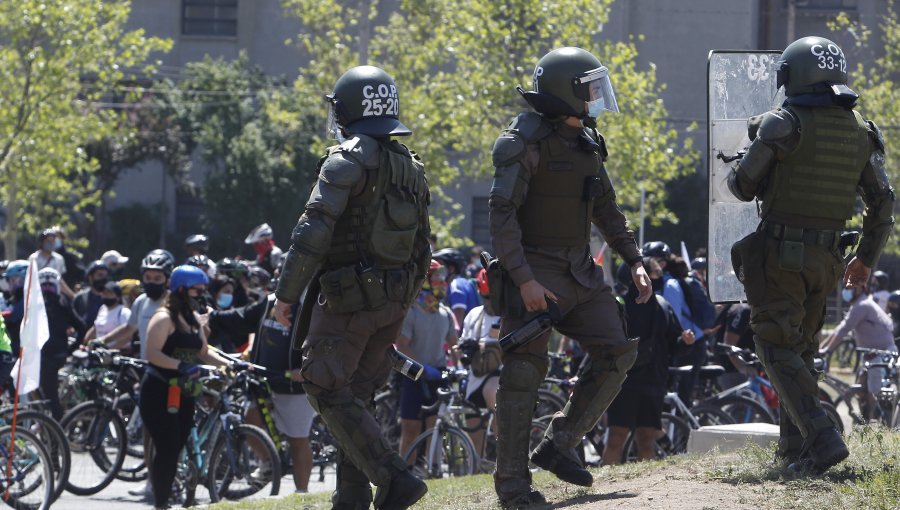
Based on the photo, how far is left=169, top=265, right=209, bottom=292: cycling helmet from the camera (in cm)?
971

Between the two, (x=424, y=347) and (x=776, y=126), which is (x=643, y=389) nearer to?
(x=424, y=347)

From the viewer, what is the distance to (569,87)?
6406 mm

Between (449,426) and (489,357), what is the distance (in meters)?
0.65

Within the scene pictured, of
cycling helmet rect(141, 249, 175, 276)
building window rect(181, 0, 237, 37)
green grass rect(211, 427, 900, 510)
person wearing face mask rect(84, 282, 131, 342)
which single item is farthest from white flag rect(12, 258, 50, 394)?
building window rect(181, 0, 237, 37)

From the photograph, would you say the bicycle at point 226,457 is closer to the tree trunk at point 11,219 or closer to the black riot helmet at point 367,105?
the black riot helmet at point 367,105

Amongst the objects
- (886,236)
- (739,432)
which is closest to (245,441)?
(739,432)

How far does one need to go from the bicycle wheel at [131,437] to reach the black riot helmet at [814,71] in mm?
7188

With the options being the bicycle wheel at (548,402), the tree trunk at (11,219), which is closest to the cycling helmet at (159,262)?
the bicycle wheel at (548,402)

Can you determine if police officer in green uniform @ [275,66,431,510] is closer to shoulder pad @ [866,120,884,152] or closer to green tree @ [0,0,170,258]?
shoulder pad @ [866,120,884,152]

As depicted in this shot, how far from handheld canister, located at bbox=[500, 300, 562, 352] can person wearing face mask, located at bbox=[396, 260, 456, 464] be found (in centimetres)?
467

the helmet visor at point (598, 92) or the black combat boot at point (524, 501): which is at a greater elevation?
the helmet visor at point (598, 92)

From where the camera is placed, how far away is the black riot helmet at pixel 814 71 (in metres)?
6.53

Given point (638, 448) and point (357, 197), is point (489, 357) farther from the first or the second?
point (357, 197)

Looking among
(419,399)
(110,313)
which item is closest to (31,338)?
(419,399)
